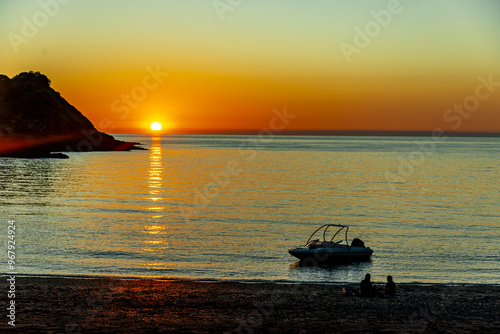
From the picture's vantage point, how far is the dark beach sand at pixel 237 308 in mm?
19469

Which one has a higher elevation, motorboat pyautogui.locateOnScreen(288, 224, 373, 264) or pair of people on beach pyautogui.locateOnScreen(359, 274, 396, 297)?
motorboat pyautogui.locateOnScreen(288, 224, 373, 264)

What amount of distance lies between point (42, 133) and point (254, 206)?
15234 centimetres

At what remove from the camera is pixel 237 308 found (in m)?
22.6

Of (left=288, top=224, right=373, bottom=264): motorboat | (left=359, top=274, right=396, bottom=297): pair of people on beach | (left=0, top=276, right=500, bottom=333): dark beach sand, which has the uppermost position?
(left=288, top=224, right=373, bottom=264): motorboat

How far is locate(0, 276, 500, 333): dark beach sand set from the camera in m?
19.5

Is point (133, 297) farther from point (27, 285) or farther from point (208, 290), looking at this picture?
point (27, 285)

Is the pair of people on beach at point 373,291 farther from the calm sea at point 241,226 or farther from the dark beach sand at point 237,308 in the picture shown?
the calm sea at point 241,226
